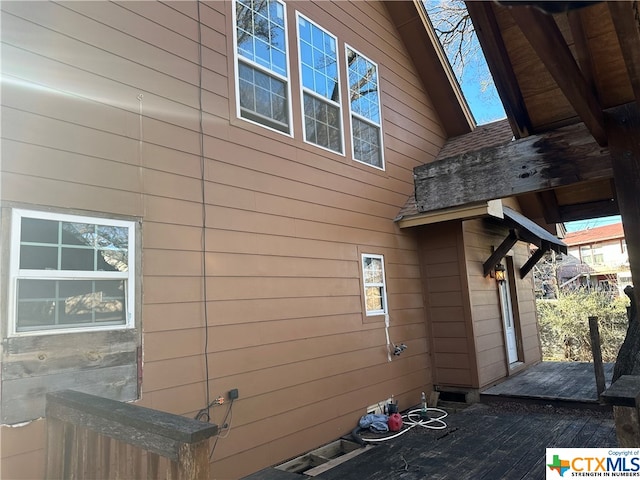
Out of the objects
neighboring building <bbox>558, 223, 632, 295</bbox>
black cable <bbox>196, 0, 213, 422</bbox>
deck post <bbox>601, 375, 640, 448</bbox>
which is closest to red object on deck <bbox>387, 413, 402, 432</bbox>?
black cable <bbox>196, 0, 213, 422</bbox>

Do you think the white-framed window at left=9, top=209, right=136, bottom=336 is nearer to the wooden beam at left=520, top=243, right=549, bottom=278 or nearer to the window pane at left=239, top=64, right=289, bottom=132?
the window pane at left=239, top=64, right=289, bottom=132

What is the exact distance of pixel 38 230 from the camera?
2.70m

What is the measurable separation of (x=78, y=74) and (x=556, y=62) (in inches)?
121

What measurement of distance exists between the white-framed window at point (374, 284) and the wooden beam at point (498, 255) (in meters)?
2.13

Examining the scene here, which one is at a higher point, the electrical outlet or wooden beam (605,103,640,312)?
wooden beam (605,103,640,312)

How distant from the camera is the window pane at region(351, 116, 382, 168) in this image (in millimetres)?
5922

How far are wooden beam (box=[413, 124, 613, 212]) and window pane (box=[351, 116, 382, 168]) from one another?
7.94ft

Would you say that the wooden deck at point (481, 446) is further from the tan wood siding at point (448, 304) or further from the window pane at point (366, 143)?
the window pane at point (366, 143)

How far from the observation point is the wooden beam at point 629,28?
73.0 inches

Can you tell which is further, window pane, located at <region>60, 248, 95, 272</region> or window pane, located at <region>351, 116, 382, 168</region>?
window pane, located at <region>351, 116, 382, 168</region>

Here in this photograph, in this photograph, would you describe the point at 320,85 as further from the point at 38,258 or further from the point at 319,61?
the point at 38,258

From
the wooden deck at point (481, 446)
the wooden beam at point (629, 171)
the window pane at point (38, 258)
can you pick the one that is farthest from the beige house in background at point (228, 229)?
the wooden beam at point (629, 171)

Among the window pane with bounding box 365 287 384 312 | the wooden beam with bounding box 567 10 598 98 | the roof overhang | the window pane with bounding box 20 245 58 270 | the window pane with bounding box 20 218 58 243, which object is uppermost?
the wooden beam with bounding box 567 10 598 98

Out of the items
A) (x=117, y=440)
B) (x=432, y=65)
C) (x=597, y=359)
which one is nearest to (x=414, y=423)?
(x=597, y=359)
